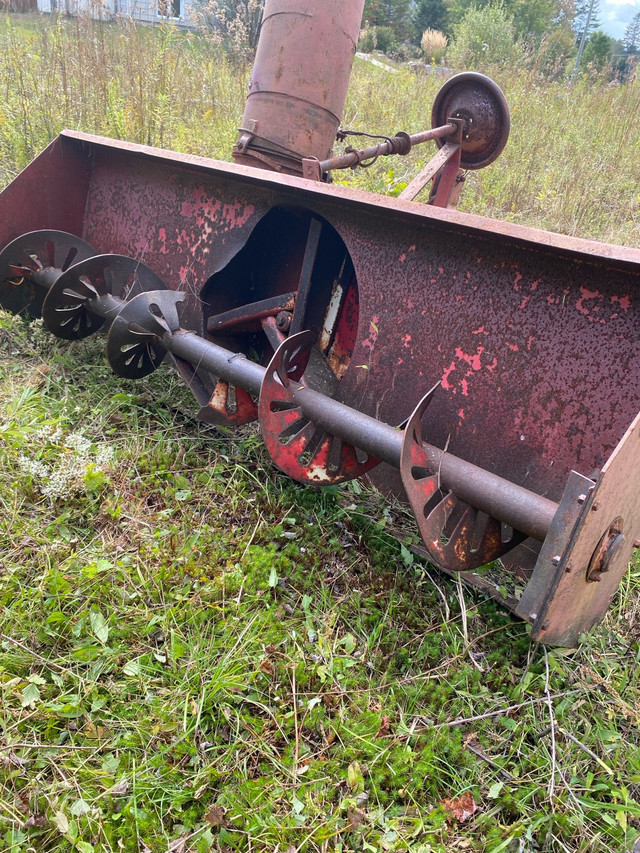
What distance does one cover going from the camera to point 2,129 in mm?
4988

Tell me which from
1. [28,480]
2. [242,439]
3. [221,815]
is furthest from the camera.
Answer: [242,439]

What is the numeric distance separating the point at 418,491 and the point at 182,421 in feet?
4.59

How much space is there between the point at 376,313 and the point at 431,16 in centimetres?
1967

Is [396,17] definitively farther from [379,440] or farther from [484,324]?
[379,440]

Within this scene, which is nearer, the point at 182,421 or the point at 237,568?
the point at 237,568

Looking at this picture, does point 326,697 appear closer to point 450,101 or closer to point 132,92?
point 450,101

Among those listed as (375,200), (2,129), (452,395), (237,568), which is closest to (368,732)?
(237,568)

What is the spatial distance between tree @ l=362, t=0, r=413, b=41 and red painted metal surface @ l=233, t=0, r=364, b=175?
17621mm

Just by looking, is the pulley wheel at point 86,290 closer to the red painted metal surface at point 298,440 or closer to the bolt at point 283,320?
the bolt at point 283,320

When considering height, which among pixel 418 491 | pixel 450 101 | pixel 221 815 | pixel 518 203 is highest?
pixel 450 101

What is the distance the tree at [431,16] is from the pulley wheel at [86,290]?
18.6 metres

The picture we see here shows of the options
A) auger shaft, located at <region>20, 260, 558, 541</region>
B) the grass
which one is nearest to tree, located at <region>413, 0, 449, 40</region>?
auger shaft, located at <region>20, 260, 558, 541</region>

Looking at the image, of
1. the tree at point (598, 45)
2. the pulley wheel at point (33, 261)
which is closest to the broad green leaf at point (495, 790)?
the pulley wheel at point (33, 261)

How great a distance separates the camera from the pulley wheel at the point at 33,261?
2.80 metres
